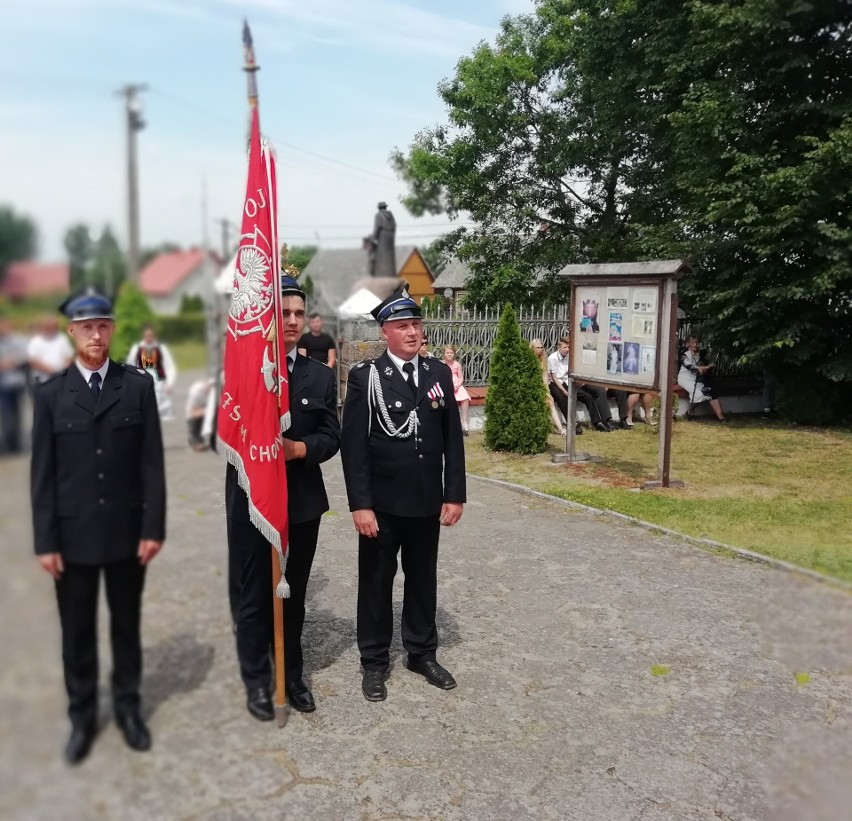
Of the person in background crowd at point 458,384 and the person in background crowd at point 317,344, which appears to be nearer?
the person in background crowd at point 317,344

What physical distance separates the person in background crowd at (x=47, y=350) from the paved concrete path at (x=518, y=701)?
0.19 meters

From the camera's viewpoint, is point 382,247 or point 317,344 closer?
point 382,247

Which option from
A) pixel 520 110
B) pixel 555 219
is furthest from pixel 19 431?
pixel 555 219

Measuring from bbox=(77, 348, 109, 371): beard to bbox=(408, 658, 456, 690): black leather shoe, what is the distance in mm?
2528

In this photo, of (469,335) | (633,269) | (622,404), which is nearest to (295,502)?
(633,269)

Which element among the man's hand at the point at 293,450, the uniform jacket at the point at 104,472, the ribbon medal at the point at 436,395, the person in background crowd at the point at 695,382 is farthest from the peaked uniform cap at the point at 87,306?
the person in background crowd at the point at 695,382

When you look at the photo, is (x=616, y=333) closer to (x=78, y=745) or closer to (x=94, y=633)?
(x=94, y=633)

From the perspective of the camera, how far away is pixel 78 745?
76.9 inches

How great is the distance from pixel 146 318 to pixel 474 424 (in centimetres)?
1102

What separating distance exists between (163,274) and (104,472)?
2.95 feet

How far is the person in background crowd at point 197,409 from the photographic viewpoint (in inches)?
83.0

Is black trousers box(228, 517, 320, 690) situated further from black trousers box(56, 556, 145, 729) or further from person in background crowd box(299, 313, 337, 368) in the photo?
person in background crowd box(299, 313, 337, 368)

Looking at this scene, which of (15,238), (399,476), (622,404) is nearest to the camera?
(15,238)

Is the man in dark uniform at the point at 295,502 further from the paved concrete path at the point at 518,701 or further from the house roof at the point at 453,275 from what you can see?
the house roof at the point at 453,275
